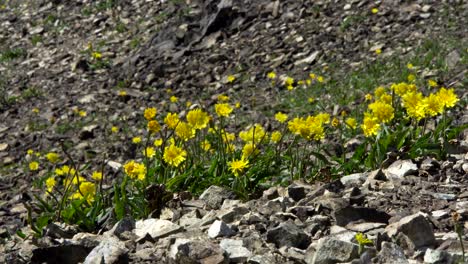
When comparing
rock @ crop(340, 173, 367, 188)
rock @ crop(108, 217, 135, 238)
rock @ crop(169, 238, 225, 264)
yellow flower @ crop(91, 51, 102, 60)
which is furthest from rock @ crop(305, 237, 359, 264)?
yellow flower @ crop(91, 51, 102, 60)

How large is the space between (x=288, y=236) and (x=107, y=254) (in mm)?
990

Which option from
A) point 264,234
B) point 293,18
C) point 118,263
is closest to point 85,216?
point 118,263

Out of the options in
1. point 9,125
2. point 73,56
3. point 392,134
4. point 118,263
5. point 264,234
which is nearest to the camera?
point 118,263

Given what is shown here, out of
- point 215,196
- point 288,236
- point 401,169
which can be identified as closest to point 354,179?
point 401,169

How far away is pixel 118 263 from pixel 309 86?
7331 millimetres

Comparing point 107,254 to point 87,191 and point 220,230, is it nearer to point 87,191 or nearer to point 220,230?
point 220,230

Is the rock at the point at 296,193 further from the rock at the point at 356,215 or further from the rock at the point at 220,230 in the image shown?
the rock at the point at 220,230

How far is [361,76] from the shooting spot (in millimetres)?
10070

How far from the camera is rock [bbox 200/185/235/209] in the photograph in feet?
15.2

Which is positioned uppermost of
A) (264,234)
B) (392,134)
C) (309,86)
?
(264,234)

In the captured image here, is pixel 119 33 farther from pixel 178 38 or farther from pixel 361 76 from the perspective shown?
pixel 361 76

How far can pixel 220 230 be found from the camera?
3738 millimetres

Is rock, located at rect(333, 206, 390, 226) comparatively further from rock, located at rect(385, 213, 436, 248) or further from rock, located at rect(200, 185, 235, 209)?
rock, located at rect(200, 185, 235, 209)

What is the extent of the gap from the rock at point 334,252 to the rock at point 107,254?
104 cm
